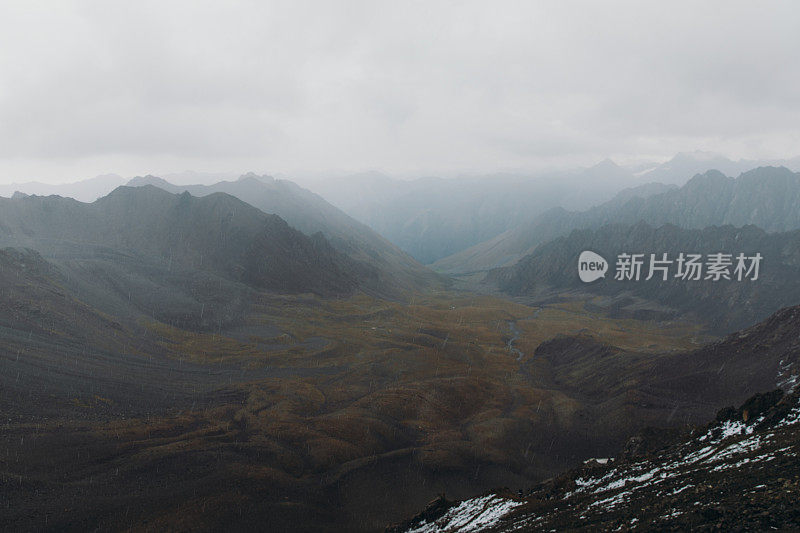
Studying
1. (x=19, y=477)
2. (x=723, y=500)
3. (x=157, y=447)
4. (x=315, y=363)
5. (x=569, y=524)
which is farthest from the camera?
(x=315, y=363)

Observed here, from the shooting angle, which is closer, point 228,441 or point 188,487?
point 188,487

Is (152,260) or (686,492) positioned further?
(152,260)

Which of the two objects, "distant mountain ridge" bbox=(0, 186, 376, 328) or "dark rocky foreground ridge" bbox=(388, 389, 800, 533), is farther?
"distant mountain ridge" bbox=(0, 186, 376, 328)

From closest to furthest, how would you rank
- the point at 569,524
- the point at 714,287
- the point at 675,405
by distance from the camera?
the point at 569,524 < the point at 675,405 < the point at 714,287

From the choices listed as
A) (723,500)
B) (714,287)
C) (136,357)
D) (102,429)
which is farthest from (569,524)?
(714,287)

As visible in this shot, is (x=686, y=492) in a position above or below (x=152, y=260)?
below

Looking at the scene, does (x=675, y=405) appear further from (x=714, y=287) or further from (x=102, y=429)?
(x=714, y=287)

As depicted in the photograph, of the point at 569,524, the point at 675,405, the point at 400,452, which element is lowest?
the point at 400,452

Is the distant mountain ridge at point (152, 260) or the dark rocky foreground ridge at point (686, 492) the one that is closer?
the dark rocky foreground ridge at point (686, 492)
